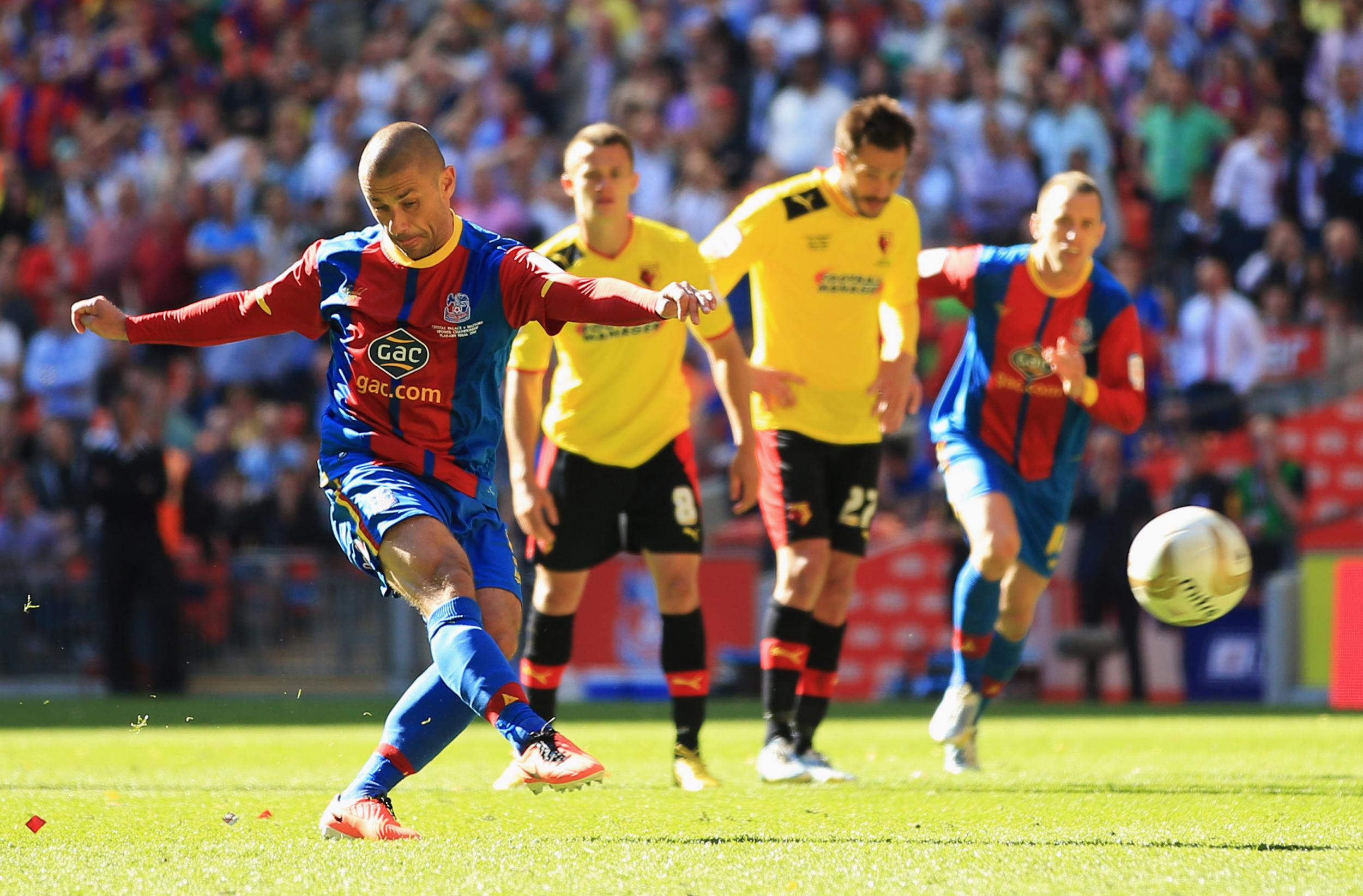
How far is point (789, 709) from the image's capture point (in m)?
8.07

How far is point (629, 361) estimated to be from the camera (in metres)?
7.80

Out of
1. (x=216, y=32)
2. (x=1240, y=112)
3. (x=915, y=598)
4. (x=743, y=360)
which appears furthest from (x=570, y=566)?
(x=216, y=32)

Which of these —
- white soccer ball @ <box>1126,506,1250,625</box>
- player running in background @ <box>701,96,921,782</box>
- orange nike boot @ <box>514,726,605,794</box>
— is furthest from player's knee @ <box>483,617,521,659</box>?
white soccer ball @ <box>1126,506,1250,625</box>

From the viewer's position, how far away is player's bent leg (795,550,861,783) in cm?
823

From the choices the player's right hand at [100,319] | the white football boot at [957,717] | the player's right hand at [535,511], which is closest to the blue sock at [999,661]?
the white football boot at [957,717]

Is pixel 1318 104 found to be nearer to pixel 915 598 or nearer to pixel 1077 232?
pixel 915 598

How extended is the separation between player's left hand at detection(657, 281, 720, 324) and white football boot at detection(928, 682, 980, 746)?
3597mm

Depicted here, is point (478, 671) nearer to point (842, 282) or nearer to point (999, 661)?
point (842, 282)

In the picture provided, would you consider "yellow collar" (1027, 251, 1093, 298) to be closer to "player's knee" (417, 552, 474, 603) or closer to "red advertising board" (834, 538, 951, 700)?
"player's knee" (417, 552, 474, 603)

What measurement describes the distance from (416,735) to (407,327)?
1264 mm

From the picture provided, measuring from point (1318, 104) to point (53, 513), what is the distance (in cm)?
1238

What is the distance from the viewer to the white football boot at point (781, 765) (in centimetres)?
770

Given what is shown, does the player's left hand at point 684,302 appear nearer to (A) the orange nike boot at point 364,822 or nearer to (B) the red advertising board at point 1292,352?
(A) the orange nike boot at point 364,822

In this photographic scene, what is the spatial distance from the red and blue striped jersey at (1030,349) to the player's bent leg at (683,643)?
1.63 m
